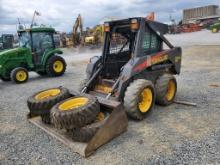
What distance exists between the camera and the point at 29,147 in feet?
14.4

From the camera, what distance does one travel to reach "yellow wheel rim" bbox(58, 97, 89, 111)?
444cm

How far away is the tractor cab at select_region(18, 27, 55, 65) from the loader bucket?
22.1ft

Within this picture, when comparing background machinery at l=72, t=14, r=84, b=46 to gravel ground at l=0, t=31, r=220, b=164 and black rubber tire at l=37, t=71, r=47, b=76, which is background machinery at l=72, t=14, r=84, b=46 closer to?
black rubber tire at l=37, t=71, r=47, b=76

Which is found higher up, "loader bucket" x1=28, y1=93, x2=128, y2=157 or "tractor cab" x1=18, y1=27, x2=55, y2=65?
"tractor cab" x1=18, y1=27, x2=55, y2=65

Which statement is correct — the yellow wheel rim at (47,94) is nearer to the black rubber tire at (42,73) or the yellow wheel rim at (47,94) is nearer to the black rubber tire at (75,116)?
the black rubber tire at (75,116)

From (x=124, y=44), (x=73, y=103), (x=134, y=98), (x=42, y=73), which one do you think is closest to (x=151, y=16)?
(x=124, y=44)

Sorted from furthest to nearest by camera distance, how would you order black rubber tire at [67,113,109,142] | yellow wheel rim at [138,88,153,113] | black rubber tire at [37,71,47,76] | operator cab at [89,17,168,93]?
black rubber tire at [37,71,47,76], operator cab at [89,17,168,93], yellow wheel rim at [138,88,153,113], black rubber tire at [67,113,109,142]

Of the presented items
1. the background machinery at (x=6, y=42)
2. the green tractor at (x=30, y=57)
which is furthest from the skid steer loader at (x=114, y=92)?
the background machinery at (x=6, y=42)

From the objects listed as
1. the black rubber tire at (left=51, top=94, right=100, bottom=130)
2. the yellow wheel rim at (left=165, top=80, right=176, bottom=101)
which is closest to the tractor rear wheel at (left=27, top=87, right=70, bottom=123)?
the black rubber tire at (left=51, top=94, right=100, bottom=130)

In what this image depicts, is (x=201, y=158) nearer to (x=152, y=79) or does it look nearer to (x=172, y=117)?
(x=172, y=117)

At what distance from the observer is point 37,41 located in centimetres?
1086

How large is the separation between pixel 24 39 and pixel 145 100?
7.51 meters

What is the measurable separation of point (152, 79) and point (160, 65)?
1.44 ft

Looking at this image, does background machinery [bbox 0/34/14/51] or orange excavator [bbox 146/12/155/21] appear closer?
orange excavator [bbox 146/12/155/21]
